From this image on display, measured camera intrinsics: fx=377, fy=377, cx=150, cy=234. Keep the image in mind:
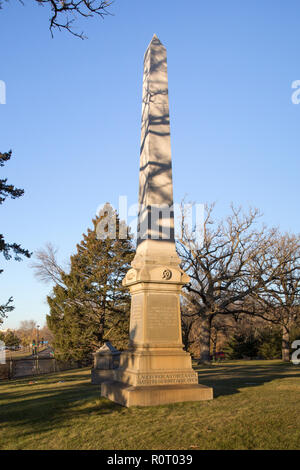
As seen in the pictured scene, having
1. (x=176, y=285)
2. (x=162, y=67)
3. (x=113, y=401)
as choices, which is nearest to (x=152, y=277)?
(x=176, y=285)

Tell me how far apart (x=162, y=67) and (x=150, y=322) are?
A: 309 inches

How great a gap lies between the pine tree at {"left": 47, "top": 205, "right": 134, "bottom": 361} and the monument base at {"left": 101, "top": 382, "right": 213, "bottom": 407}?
74.5 feet

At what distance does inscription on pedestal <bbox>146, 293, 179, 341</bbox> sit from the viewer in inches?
358

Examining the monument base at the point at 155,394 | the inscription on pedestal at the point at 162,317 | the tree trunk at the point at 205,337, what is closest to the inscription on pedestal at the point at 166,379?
the monument base at the point at 155,394

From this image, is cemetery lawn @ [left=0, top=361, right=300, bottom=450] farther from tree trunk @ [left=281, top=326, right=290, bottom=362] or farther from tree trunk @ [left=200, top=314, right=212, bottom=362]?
tree trunk @ [left=281, top=326, right=290, bottom=362]

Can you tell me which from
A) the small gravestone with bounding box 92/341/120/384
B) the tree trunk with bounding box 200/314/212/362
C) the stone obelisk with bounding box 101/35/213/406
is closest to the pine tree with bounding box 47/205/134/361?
the tree trunk with bounding box 200/314/212/362

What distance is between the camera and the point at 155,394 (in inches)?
308

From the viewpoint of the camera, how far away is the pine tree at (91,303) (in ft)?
101

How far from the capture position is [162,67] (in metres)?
11.8

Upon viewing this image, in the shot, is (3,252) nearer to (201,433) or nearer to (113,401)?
(113,401)

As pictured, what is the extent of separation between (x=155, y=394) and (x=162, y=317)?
1.92 m

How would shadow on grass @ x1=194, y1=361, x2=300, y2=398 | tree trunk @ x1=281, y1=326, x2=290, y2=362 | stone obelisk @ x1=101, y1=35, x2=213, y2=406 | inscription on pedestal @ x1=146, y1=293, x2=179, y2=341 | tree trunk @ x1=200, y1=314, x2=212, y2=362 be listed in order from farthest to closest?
tree trunk @ x1=281, y1=326, x2=290, y2=362
tree trunk @ x1=200, y1=314, x2=212, y2=362
shadow on grass @ x1=194, y1=361, x2=300, y2=398
inscription on pedestal @ x1=146, y1=293, x2=179, y2=341
stone obelisk @ x1=101, y1=35, x2=213, y2=406

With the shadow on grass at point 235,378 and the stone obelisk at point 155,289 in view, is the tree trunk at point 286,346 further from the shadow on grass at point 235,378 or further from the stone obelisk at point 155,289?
the stone obelisk at point 155,289

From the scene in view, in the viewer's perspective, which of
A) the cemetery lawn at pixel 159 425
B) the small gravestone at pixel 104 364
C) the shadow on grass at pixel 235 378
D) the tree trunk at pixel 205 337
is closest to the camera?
the cemetery lawn at pixel 159 425
